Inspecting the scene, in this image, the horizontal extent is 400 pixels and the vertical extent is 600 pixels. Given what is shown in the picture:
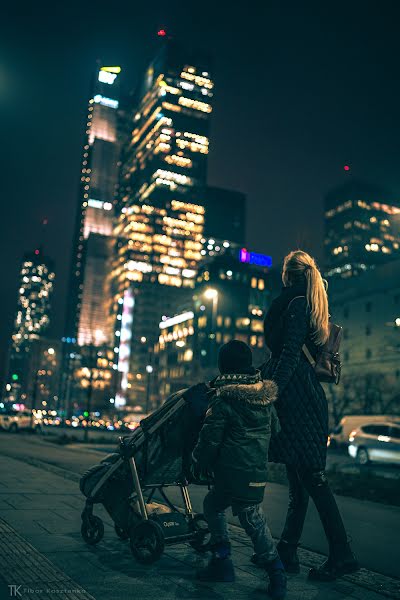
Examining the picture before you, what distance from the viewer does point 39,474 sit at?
9.71 meters

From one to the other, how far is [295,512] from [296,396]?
924 millimetres

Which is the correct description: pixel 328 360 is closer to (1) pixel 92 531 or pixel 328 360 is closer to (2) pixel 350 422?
(1) pixel 92 531

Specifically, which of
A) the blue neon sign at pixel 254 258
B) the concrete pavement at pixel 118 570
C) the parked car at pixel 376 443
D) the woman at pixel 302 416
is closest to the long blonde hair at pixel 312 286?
the woman at pixel 302 416

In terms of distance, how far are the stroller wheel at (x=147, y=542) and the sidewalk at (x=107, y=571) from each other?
0.08m

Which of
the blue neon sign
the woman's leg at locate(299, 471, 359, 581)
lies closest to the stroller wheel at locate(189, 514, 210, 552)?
the woman's leg at locate(299, 471, 359, 581)

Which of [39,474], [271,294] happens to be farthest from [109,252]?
[39,474]

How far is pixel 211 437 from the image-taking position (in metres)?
3.62

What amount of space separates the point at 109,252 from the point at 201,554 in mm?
A: 197864

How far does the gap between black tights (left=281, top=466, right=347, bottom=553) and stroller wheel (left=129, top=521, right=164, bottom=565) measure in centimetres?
96

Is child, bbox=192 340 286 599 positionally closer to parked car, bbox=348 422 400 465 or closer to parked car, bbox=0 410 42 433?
parked car, bbox=348 422 400 465

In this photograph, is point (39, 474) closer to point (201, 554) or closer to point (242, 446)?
point (201, 554)

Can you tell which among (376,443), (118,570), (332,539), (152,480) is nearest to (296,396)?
(332,539)

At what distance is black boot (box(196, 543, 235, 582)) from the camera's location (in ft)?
12.5

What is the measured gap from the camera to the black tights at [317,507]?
396 cm
